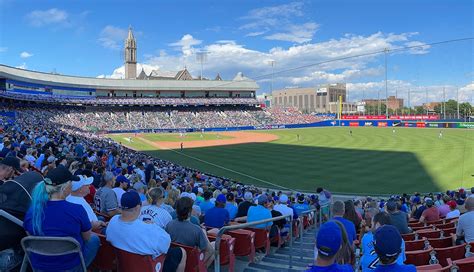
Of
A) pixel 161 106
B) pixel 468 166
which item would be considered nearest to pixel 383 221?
pixel 468 166

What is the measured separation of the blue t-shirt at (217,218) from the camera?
7.15 metres

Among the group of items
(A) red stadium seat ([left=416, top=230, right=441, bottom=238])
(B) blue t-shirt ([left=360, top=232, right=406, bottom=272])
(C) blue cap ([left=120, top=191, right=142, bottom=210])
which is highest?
(C) blue cap ([left=120, top=191, right=142, bottom=210])

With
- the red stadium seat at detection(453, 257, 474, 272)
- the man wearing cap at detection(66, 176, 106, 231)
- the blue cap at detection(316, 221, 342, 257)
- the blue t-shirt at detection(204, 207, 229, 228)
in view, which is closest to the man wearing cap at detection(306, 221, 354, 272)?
the blue cap at detection(316, 221, 342, 257)

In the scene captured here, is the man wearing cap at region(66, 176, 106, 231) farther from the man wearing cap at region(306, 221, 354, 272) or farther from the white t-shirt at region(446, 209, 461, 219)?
the white t-shirt at region(446, 209, 461, 219)

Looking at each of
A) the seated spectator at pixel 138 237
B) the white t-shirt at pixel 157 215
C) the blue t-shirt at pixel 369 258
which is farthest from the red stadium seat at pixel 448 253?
the white t-shirt at pixel 157 215

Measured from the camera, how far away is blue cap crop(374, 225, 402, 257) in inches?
128

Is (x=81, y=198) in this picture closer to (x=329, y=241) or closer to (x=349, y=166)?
(x=329, y=241)

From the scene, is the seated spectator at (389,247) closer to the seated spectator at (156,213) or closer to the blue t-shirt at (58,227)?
the blue t-shirt at (58,227)

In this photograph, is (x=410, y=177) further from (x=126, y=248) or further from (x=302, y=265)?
(x=126, y=248)

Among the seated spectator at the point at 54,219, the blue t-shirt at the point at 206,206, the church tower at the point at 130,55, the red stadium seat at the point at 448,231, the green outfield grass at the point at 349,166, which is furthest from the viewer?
the church tower at the point at 130,55

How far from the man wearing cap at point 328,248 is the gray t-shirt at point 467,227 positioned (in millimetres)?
5082

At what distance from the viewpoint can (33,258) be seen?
13.0ft

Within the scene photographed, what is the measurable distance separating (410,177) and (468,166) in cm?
853

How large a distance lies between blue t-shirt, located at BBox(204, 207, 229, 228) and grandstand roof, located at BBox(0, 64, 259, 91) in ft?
222
